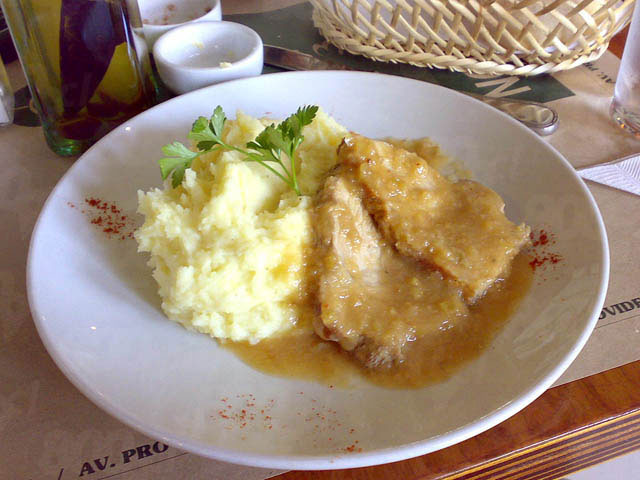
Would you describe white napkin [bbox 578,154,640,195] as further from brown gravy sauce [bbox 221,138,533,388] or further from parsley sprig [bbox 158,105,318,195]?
parsley sprig [bbox 158,105,318,195]

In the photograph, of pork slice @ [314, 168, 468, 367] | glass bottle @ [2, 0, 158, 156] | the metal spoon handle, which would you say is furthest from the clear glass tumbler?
glass bottle @ [2, 0, 158, 156]

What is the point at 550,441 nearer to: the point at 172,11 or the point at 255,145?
the point at 255,145

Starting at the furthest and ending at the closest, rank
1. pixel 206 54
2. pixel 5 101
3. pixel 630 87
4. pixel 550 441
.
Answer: pixel 206 54, pixel 5 101, pixel 630 87, pixel 550 441

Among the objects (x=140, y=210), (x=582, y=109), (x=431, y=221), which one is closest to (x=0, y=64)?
(x=140, y=210)

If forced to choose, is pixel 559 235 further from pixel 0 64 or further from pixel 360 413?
pixel 0 64

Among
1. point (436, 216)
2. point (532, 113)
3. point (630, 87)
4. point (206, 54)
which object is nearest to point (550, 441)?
point (436, 216)
